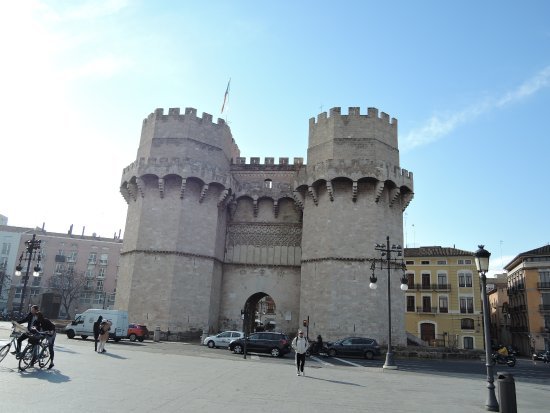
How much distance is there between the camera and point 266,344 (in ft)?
74.2

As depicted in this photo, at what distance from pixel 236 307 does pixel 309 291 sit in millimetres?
6611

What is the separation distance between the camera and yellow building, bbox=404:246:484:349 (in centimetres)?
4694

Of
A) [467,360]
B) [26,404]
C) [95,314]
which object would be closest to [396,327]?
[467,360]

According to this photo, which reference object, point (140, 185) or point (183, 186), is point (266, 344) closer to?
point (183, 186)

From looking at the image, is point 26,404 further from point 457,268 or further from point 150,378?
point 457,268

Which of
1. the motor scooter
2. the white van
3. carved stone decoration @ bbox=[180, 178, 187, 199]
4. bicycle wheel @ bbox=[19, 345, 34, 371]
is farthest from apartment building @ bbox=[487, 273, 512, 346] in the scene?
bicycle wheel @ bbox=[19, 345, 34, 371]

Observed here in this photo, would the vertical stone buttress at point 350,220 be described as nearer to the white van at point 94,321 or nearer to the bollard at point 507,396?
the white van at point 94,321

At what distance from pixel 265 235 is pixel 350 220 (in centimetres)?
746

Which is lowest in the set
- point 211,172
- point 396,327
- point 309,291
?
point 396,327

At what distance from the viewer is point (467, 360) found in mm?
25922

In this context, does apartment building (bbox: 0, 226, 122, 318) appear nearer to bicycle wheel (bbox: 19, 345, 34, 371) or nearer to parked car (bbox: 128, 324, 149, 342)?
parked car (bbox: 128, 324, 149, 342)

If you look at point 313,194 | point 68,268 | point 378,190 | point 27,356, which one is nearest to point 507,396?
point 27,356

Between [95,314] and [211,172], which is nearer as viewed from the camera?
[95,314]

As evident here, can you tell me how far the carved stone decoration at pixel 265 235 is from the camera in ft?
107
